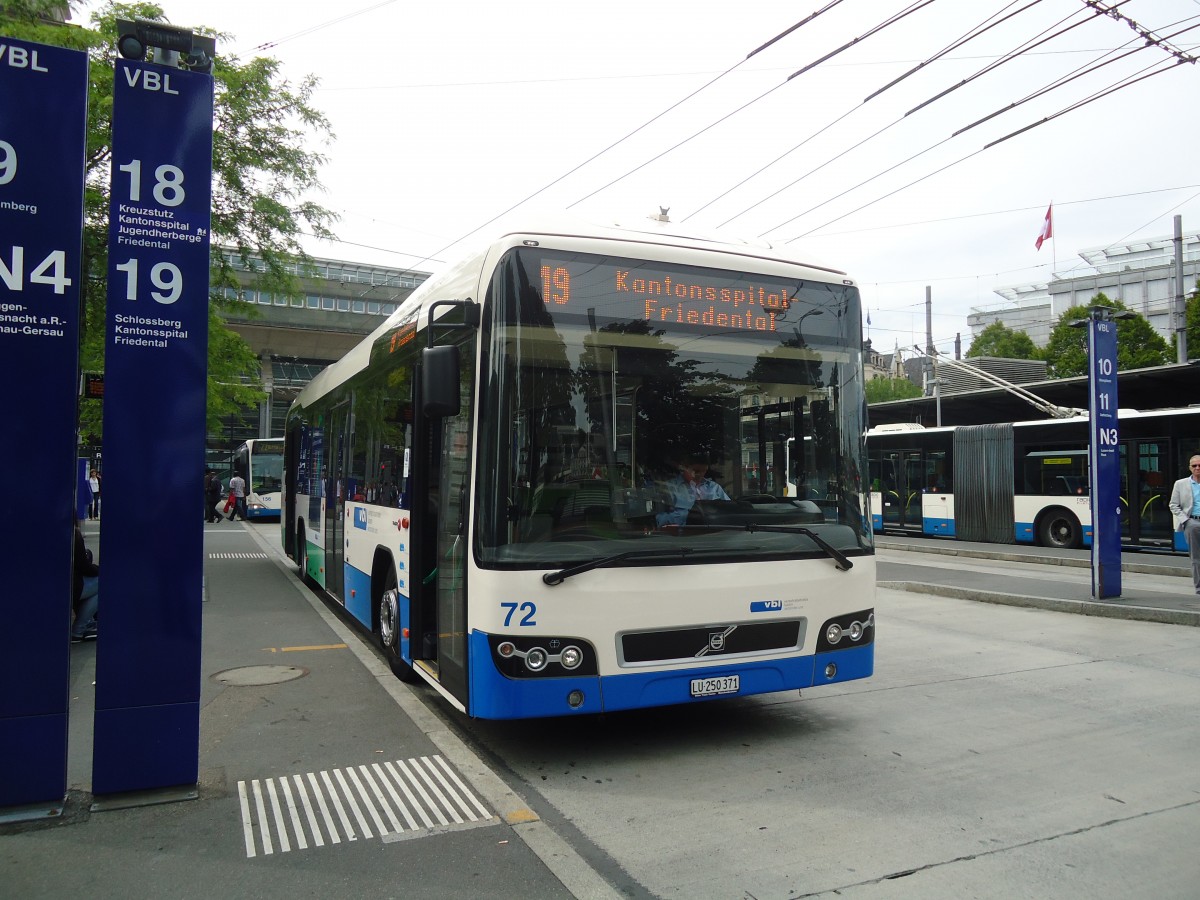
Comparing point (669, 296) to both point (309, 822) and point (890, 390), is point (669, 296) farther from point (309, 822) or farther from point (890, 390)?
point (890, 390)

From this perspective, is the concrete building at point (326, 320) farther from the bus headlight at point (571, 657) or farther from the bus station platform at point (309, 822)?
the bus headlight at point (571, 657)

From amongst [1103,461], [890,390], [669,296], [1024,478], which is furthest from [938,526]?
[890,390]

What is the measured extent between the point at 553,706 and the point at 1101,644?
268 inches

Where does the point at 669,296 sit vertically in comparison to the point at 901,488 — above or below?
above

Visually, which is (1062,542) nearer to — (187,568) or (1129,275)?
(187,568)

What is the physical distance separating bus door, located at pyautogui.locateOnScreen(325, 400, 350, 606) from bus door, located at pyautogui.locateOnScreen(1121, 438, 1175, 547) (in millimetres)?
16389

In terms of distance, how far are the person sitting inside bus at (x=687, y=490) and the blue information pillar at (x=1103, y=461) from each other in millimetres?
8110

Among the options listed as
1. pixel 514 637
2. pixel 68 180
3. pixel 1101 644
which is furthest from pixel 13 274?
pixel 1101 644

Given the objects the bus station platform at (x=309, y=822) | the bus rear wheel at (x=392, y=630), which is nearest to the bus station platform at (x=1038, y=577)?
the bus rear wheel at (x=392, y=630)

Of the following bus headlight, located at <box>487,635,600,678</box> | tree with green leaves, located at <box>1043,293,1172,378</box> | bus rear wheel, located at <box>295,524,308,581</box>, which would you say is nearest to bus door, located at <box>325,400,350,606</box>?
bus rear wheel, located at <box>295,524,308,581</box>

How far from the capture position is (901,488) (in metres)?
24.7

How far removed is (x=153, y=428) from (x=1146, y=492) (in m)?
19.8

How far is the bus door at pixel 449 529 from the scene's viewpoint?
5.31 meters

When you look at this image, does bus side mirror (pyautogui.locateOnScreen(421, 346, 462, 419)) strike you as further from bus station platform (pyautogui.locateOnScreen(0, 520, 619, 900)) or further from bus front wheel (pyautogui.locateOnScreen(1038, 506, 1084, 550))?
bus front wheel (pyautogui.locateOnScreen(1038, 506, 1084, 550))
